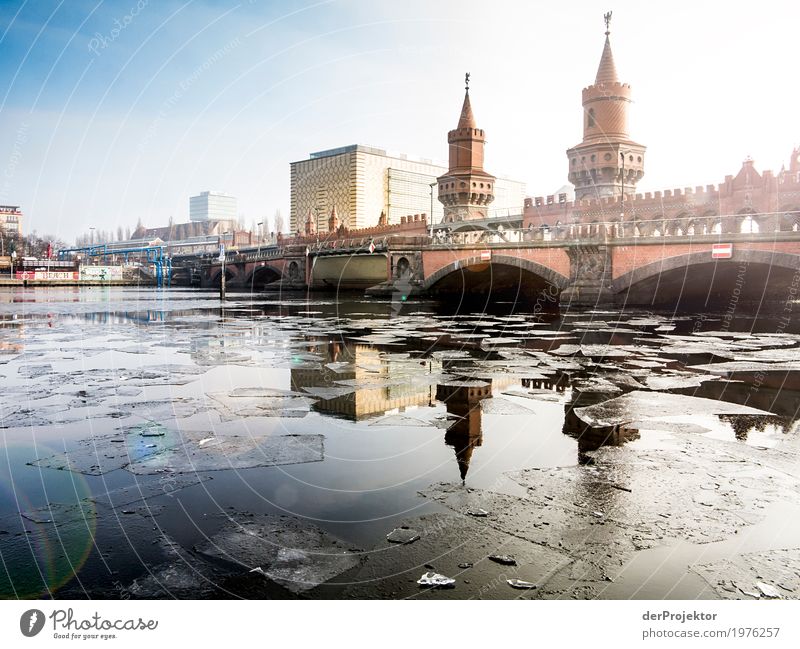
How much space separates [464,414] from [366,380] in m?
2.79

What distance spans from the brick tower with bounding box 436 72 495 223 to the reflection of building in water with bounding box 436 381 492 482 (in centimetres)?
5878

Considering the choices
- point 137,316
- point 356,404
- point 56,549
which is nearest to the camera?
point 56,549

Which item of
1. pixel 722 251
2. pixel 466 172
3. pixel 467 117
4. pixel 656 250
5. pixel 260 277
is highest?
pixel 467 117

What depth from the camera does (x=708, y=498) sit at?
16.9 ft

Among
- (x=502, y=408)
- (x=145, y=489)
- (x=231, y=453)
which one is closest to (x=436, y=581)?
(x=145, y=489)

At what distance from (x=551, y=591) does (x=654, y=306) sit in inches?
1307

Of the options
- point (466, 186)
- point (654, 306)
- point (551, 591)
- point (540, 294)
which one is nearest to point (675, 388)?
point (551, 591)

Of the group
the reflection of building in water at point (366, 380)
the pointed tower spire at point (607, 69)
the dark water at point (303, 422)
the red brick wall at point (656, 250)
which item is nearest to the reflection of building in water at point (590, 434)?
the dark water at point (303, 422)

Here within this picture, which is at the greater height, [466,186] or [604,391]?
[466,186]

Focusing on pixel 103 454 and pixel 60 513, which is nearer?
pixel 60 513

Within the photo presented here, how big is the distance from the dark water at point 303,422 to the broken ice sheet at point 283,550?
0.15m

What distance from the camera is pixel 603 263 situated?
32344 millimetres

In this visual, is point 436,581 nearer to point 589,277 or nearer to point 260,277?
point 589,277
